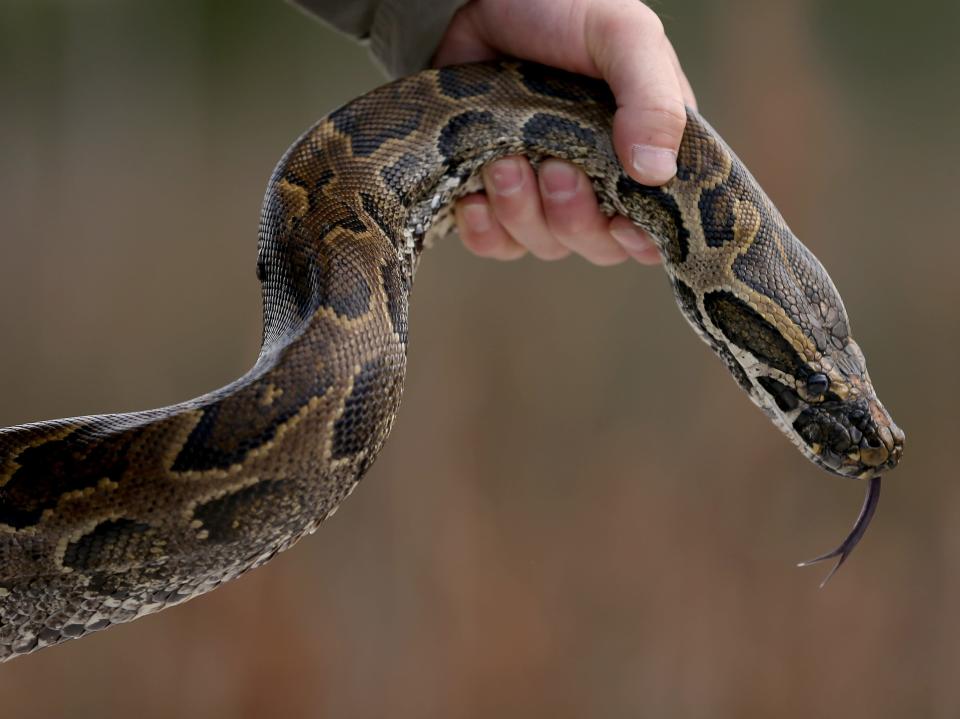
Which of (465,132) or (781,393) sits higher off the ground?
(465,132)

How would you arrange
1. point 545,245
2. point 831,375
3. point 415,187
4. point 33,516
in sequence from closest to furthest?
point 33,516 < point 831,375 < point 415,187 < point 545,245

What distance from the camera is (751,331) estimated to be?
6.82 feet

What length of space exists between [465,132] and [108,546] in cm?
118

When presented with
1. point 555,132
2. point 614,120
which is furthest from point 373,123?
point 614,120

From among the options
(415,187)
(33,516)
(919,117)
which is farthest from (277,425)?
(919,117)

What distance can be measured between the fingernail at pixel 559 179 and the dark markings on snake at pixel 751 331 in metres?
0.44

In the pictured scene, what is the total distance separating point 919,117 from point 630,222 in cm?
246

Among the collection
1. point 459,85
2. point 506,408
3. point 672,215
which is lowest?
point 506,408

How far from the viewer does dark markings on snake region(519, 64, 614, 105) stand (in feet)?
7.47

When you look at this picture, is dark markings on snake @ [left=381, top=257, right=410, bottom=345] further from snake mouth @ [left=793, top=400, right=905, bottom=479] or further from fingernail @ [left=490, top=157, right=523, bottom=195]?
snake mouth @ [left=793, top=400, right=905, bottom=479]

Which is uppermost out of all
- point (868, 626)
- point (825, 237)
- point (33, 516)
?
point (33, 516)

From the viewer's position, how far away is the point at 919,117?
4234 millimetres

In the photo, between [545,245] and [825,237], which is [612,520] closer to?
[825,237]

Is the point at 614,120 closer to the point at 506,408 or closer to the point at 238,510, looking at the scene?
the point at 238,510
